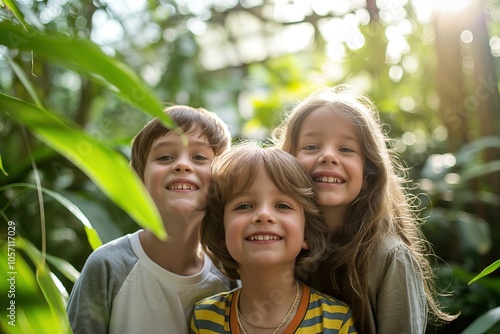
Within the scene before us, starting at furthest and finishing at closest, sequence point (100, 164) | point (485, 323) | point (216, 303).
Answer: point (216, 303) → point (485, 323) → point (100, 164)

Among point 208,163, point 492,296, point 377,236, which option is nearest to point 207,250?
point 208,163

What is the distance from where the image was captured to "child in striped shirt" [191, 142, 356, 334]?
3.74ft

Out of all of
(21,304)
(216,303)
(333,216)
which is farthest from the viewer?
(333,216)

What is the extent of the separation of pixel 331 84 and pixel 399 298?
0.88 m

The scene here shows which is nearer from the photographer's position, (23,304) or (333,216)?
(23,304)

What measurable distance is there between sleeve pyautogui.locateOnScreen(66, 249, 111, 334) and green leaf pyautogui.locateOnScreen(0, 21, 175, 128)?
26.0 inches

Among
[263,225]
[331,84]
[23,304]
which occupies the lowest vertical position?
[23,304]

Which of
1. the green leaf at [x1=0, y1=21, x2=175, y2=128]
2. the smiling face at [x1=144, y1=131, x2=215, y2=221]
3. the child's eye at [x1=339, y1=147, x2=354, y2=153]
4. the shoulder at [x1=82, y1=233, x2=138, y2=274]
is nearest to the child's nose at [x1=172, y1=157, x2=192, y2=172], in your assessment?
the smiling face at [x1=144, y1=131, x2=215, y2=221]

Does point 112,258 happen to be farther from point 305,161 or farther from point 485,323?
point 485,323

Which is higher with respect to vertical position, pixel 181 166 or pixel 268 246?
pixel 181 166

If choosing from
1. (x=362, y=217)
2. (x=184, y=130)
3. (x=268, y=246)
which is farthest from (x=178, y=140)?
(x=362, y=217)

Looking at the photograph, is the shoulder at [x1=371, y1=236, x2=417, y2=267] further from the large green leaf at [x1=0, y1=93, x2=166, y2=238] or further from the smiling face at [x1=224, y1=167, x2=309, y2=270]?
the large green leaf at [x1=0, y1=93, x2=166, y2=238]

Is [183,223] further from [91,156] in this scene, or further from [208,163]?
[91,156]

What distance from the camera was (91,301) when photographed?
3.99ft
